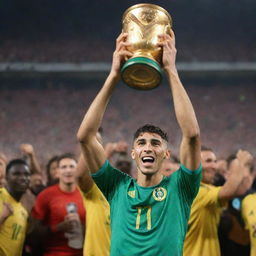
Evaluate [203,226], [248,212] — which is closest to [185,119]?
[203,226]

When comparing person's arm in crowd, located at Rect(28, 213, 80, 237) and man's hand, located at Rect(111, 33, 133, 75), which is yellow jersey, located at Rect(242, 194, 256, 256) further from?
man's hand, located at Rect(111, 33, 133, 75)

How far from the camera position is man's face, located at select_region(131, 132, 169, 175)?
312 cm

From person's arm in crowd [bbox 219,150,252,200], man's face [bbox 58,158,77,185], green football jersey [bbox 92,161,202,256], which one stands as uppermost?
man's face [bbox 58,158,77,185]

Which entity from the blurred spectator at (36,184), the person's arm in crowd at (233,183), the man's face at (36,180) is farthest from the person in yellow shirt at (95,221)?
the man's face at (36,180)

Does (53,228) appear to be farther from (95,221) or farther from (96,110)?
(96,110)

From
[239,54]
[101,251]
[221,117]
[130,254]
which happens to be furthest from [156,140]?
[239,54]

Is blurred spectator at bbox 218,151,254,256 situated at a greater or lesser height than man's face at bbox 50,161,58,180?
lesser

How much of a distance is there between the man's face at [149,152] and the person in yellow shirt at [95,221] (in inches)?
54.1

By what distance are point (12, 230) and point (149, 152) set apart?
2.15 m

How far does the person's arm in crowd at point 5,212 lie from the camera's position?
465 cm

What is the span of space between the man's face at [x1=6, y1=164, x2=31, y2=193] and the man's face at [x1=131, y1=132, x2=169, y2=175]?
2135 mm

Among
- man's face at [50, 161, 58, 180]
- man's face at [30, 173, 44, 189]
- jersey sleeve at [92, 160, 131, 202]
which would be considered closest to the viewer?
jersey sleeve at [92, 160, 131, 202]

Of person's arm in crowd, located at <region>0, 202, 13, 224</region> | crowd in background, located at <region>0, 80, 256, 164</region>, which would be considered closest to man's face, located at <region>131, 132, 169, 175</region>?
person's arm in crowd, located at <region>0, 202, 13, 224</region>

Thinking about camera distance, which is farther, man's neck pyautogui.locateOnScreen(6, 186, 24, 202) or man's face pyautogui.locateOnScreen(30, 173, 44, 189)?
man's face pyautogui.locateOnScreen(30, 173, 44, 189)
